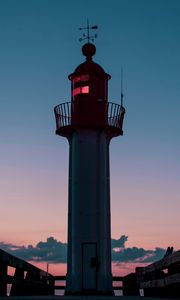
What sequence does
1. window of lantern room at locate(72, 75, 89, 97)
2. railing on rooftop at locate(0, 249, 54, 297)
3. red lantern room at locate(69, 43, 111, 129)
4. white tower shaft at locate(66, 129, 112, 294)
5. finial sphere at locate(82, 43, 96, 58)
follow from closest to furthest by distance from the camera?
railing on rooftop at locate(0, 249, 54, 297) → white tower shaft at locate(66, 129, 112, 294) → red lantern room at locate(69, 43, 111, 129) → window of lantern room at locate(72, 75, 89, 97) → finial sphere at locate(82, 43, 96, 58)

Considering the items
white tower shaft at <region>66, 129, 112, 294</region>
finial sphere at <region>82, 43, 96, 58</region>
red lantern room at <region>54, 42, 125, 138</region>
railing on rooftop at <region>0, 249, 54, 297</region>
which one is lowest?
railing on rooftop at <region>0, 249, 54, 297</region>

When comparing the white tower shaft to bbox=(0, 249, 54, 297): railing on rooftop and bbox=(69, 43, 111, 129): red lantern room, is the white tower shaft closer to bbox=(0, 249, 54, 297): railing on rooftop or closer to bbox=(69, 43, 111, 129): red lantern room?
bbox=(69, 43, 111, 129): red lantern room

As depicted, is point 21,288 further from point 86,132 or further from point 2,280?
point 86,132

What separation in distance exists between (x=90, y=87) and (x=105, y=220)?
18.2 feet

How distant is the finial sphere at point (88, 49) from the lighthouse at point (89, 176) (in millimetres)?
76

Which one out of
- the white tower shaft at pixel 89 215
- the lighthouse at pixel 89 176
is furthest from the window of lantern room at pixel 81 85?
the white tower shaft at pixel 89 215

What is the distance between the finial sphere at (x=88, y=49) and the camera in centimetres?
2394

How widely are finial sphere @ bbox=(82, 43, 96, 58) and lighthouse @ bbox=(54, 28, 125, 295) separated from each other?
0.25 feet

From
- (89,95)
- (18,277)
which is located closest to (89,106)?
(89,95)

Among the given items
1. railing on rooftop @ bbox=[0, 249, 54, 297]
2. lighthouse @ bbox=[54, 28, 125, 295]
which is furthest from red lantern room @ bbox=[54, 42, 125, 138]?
railing on rooftop @ bbox=[0, 249, 54, 297]

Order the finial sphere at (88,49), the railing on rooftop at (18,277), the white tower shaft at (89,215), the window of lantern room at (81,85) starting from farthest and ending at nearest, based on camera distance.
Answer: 1. the finial sphere at (88,49)
2. the window of lantern room at (81,85)
3. the white tower shaft at (89,215)
4. the railing on rooftop at (18,277)

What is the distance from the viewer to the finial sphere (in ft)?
78.5

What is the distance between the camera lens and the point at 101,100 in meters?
22.8

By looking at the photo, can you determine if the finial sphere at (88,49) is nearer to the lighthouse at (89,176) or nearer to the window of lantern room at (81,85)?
the lighthouse at (89,176)
